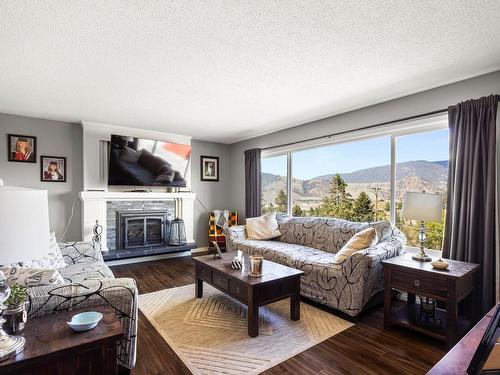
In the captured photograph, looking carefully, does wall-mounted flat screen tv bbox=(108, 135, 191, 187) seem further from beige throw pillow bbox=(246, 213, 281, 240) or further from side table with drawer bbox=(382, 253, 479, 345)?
side table with drawer bbox=(382, 253, 479, 345)

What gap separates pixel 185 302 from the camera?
3.14 m

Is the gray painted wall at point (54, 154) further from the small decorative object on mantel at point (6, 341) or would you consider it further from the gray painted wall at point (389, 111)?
the small decorative object on mantel at point (6, 341)

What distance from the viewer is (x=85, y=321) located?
60.7 inches

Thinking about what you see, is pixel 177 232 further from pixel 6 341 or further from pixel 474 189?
pixel 474 189

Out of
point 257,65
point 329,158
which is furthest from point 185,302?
point 329,158

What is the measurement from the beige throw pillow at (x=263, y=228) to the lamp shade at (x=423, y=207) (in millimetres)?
2181

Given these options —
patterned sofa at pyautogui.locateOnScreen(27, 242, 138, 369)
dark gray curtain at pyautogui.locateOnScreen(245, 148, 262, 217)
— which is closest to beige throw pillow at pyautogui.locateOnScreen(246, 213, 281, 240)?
dark gray curtain at pyautogui.locateOnScreen(245, 148, 262, 217)

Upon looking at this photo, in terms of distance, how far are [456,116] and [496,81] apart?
407 mm

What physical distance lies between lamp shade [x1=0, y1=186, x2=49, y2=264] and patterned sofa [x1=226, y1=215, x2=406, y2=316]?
8.11ft

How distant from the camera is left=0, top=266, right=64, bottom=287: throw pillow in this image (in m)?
1.73

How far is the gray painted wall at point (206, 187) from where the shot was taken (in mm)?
5922

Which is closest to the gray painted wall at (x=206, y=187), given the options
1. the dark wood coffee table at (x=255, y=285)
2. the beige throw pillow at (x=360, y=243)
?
the dark wood coffee table at (x=255, y=285)

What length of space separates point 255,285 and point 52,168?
3.92 metres

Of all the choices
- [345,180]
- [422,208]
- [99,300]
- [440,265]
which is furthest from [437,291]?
[99,300]
